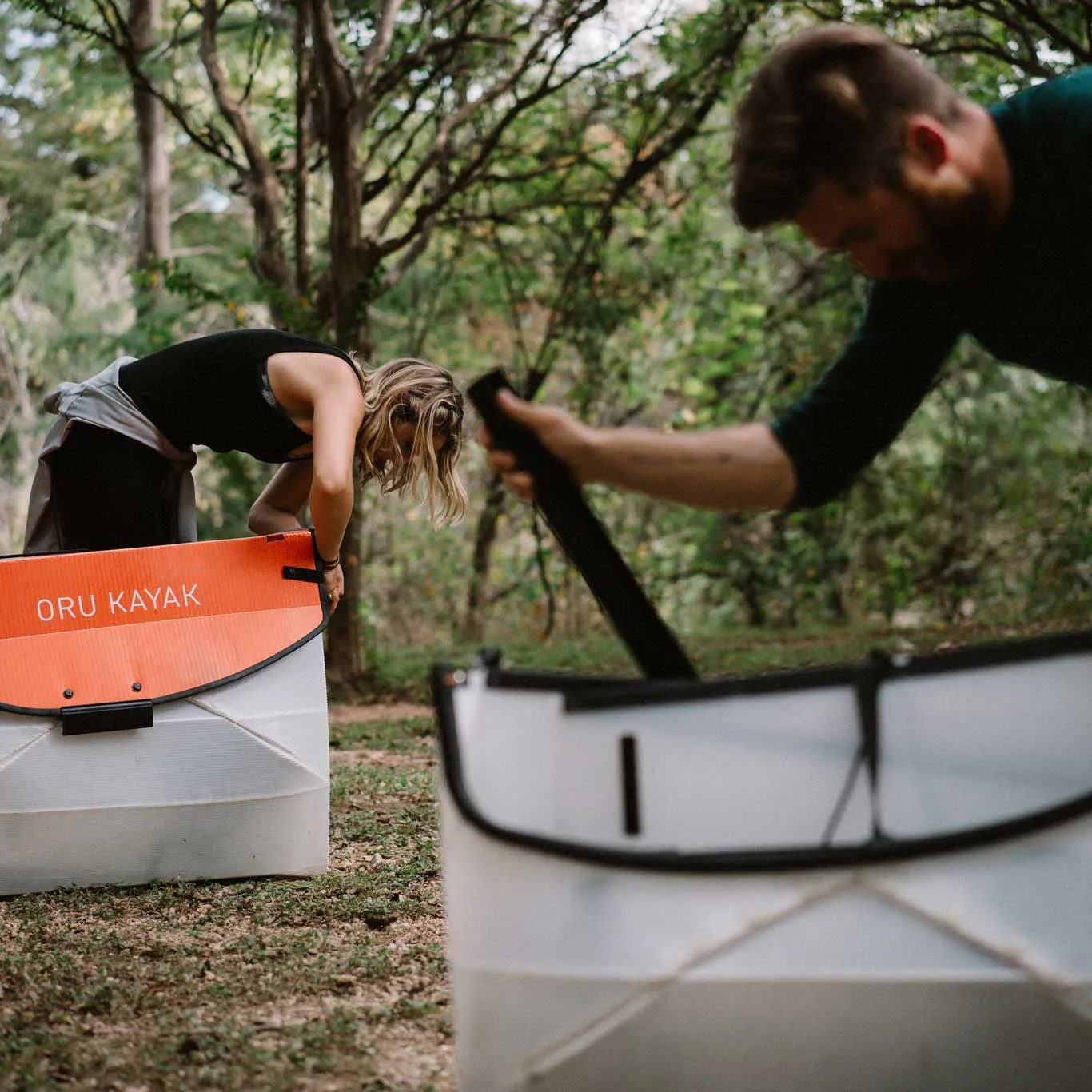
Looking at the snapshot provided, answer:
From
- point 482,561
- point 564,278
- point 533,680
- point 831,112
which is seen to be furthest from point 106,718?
point 482,561

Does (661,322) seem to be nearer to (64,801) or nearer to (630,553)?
(630,553)

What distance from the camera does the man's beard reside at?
1537mm

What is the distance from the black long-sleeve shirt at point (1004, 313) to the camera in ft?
5.17

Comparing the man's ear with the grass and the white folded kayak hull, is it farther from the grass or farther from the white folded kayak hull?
the grass

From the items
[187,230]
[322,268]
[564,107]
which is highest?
[187,230]

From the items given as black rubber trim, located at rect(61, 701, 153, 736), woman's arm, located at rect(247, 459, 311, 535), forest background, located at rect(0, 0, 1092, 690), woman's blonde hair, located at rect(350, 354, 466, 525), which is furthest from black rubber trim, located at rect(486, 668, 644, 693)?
forest background, located at rect(0, 0, 1092, 690)

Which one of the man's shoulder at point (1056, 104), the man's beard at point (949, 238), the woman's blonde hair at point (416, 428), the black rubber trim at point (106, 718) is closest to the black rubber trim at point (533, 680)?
the man's beard at point (949, 238)

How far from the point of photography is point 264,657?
9.69 ft

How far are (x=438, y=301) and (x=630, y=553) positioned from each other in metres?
2.99

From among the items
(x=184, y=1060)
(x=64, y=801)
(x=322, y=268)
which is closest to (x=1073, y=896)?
(x=184, y=1060)

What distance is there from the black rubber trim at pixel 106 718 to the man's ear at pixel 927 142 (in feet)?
6.84

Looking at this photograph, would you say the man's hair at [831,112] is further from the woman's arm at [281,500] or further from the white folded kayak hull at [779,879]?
the woman's arm at [281,500]

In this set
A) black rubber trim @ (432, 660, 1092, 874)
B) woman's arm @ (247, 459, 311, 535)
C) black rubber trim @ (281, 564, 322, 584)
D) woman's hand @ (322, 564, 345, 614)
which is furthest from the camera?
woman's arm @ (247, 459, 311, 535)

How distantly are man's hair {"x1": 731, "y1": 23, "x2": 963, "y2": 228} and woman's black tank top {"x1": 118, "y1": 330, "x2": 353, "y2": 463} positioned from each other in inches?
74.1
